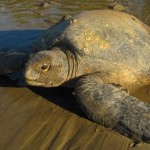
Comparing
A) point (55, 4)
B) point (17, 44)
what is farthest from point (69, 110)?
point (55, 4)

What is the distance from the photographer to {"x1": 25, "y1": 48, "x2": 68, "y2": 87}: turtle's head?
4.13m

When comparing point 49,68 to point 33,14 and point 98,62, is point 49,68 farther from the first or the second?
point 33,14

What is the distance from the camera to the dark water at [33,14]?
255 inches

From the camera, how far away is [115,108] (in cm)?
366

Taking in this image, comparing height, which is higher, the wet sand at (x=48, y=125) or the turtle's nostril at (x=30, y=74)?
the turtle's nostril at (x=30, y=74)

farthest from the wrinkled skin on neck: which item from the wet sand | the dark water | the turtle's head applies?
the dark water

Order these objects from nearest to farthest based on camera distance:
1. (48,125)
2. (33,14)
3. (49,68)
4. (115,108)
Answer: (115,108)
(48,125)
(49,68)
(33,14)

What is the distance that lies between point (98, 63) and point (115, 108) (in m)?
0.84

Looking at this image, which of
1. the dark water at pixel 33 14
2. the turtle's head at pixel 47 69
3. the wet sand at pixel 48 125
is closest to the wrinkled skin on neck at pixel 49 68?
the turtle's head at pixel 47 69

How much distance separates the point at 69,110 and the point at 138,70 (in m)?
1.11

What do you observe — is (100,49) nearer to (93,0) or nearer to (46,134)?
(46,134)

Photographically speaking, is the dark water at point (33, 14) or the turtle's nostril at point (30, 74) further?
the dark water at point (33, 14)

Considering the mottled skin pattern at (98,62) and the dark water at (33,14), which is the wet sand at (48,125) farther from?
the dark water at (33,14)

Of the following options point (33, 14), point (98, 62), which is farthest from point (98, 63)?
point (33, 14)
